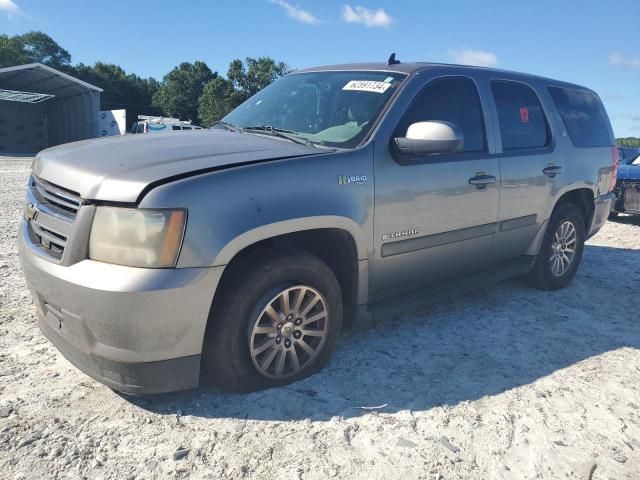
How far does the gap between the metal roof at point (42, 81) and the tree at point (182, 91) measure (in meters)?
29.5

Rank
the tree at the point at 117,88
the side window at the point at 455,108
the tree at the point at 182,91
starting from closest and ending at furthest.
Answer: the side window at the point at 455,108 → the tree at the point at 117,88 → the tree at the point at 182,91

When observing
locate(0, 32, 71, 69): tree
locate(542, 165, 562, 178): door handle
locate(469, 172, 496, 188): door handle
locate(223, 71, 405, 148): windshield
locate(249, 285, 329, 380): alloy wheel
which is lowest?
locate(249, 285, 329, 380): alloy wheel

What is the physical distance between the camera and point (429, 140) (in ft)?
10.2

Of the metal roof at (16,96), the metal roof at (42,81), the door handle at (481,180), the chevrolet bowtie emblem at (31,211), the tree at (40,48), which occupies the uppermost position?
the tree at (40,48)

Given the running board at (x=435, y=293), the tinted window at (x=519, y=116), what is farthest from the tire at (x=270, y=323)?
the tinted window at (x=519, y=116)

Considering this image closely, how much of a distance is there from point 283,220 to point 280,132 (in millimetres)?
969

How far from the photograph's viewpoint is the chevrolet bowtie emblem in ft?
9.20

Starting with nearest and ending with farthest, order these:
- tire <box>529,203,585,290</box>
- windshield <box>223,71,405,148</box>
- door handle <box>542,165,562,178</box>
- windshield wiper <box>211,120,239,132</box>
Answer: windshield <box>223,71,405,148</box> < windshield wiper <box>211,120,239,132</box> < door handle <box>542,165,562,178</box> < tire <box>529,203,585,290</box>

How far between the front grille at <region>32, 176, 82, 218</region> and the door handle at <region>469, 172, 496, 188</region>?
259 cm

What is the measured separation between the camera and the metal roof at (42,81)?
2856cm

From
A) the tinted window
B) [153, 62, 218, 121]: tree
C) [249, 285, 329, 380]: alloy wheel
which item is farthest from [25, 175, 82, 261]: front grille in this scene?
[153, 62, 218, 121]: tree

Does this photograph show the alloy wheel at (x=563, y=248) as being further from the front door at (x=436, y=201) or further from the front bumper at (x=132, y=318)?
the front bumper at (x=132, y=318)

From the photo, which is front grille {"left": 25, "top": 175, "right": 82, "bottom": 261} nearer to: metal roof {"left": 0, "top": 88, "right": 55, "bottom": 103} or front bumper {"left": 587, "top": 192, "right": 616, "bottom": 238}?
front bumper {"left": 587, "top": 192, "right": 616, "bottom": 238}

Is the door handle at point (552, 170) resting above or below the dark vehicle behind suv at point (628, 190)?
above
